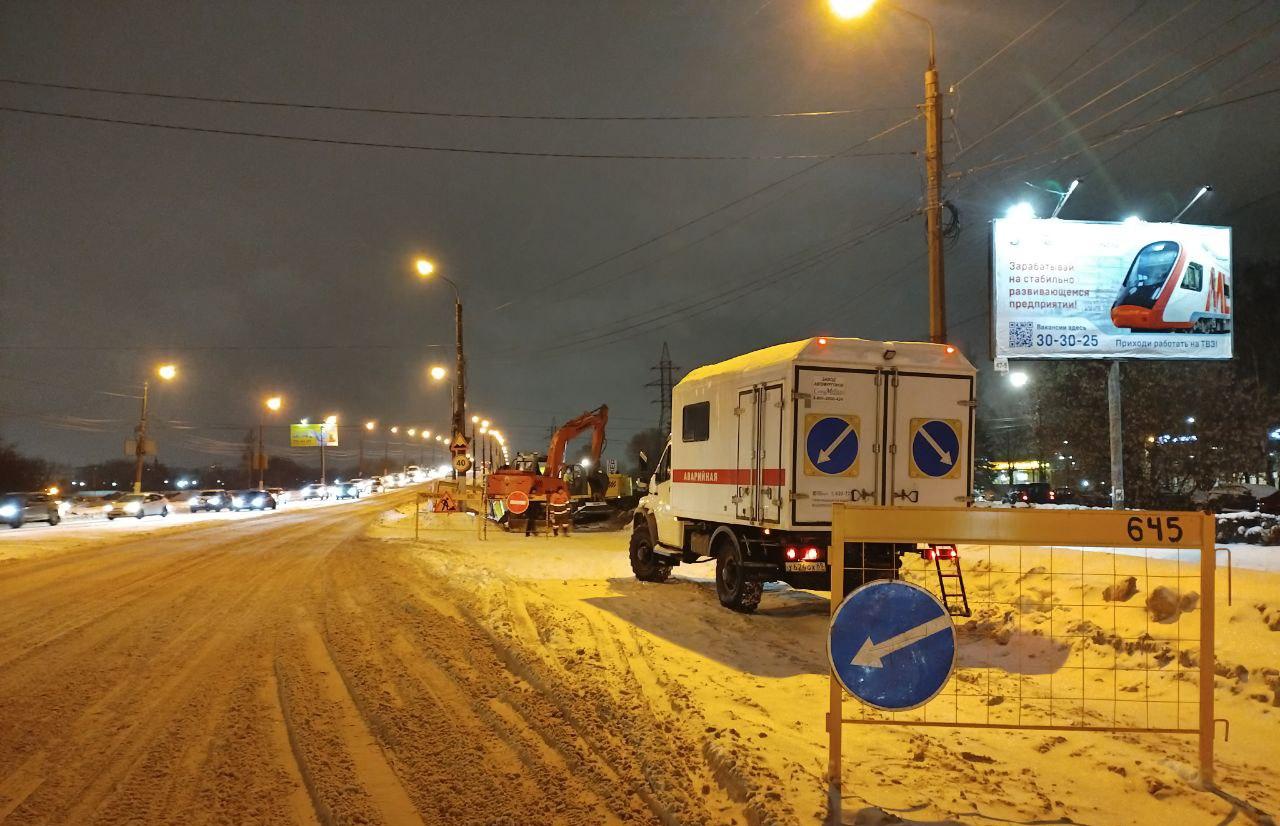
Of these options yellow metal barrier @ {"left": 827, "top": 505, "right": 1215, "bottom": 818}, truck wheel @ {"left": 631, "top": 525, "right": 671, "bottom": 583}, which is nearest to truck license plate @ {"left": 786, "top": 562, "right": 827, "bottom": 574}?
yellow metal barrier @ {"left": 827, "top": 505, "right": 1215, "bottom": 818}

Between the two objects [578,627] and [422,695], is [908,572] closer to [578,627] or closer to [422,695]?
[578,627]

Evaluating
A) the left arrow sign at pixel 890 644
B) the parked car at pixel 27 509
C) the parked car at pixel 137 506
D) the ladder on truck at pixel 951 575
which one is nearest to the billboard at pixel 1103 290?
the ladder on truck at pixel 951 575

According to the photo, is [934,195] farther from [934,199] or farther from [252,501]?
[252,501]

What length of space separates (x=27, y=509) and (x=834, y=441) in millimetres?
38378

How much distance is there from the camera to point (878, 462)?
10031 mm

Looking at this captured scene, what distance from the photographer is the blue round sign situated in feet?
32.2

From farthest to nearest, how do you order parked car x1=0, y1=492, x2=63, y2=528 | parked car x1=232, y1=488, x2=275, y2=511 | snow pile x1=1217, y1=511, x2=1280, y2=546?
parked car x1=232, y1=488, x2=275, y2=511 < parked car x1=0, y1=492, x2=63, y2=528 < snow pile x1=1217, y1=511, x2=1280, y2=546

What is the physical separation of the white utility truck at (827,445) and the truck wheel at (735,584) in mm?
A: 17

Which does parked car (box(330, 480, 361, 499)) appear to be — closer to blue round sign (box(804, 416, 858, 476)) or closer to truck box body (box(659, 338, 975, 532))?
truck box body (box(659, 338, 975, 532))

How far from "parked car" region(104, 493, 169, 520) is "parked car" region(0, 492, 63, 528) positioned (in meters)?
5.72

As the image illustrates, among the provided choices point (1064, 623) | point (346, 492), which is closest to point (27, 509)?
point (346, 492)

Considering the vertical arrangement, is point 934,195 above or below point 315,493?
above

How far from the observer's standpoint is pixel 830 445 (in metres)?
9.85

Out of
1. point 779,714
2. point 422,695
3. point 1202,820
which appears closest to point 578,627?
point 422,695
